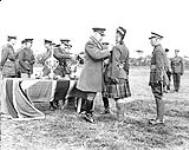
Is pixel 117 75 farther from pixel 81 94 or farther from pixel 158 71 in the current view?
pixel 81 94

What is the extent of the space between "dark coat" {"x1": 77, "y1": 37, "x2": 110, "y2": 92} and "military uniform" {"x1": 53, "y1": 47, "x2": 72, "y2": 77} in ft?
5.75

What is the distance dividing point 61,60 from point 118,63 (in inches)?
96.2

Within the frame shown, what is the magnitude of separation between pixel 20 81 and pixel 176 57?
888cm

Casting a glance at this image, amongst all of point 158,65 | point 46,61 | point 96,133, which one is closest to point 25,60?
point 46,61

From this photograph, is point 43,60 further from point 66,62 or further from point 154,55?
point 154,55

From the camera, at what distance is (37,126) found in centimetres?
558

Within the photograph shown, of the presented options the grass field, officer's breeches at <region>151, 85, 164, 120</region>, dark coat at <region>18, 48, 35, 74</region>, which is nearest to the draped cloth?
the grass field

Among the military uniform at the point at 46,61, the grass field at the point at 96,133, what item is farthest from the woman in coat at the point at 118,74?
the military uniform at the point at 46,61

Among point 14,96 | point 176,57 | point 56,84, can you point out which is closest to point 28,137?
point 14,96

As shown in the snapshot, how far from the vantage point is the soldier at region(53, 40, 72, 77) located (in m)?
7.71

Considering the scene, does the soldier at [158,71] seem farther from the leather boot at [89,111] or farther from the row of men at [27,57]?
the row of men at [27,57]

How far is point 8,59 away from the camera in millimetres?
8023

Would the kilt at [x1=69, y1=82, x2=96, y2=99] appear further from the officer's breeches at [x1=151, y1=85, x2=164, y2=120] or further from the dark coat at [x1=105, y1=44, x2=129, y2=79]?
the officer's breeches at [x1=151, y1=85, x2=164, y2=120]

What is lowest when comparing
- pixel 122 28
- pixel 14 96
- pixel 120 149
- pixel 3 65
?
pixel 120 149
